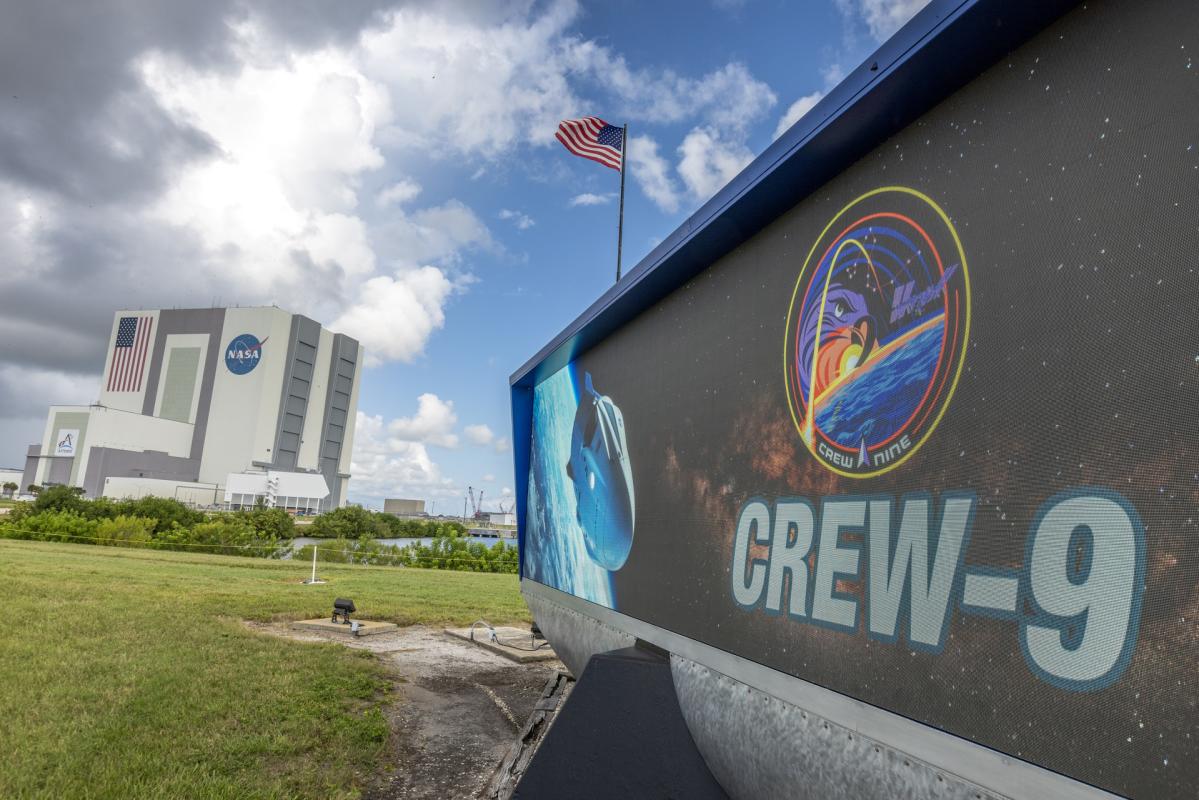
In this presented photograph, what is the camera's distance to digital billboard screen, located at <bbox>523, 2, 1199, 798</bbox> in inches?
58.1

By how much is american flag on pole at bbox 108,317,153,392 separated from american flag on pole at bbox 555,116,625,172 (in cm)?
8257

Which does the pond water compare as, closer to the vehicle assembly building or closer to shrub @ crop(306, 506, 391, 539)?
shrub @ crop(306, 506, 391, 539)

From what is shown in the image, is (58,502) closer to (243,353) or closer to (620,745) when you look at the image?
(620,745)

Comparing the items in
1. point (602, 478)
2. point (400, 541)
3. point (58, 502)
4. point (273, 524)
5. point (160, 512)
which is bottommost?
→ point (400, 541)

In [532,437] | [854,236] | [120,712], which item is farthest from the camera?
[532,437]

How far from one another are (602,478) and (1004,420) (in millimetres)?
3402

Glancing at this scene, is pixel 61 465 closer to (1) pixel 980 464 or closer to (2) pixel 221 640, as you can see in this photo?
(2) pixel 221 640

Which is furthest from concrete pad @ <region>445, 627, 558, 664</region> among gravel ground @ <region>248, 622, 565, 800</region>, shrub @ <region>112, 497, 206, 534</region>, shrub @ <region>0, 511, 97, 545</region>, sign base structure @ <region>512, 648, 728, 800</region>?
shrub @ <region>112, 497, 206, 534</region>

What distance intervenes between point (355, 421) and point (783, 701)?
85.4 meters

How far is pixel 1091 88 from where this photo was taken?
1.72 meters

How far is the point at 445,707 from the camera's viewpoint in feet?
21.6

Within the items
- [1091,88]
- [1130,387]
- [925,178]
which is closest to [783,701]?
[1130,387]

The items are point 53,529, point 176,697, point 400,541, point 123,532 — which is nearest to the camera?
point 176,697

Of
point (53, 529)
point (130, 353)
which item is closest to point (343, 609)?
point (53, 529)
